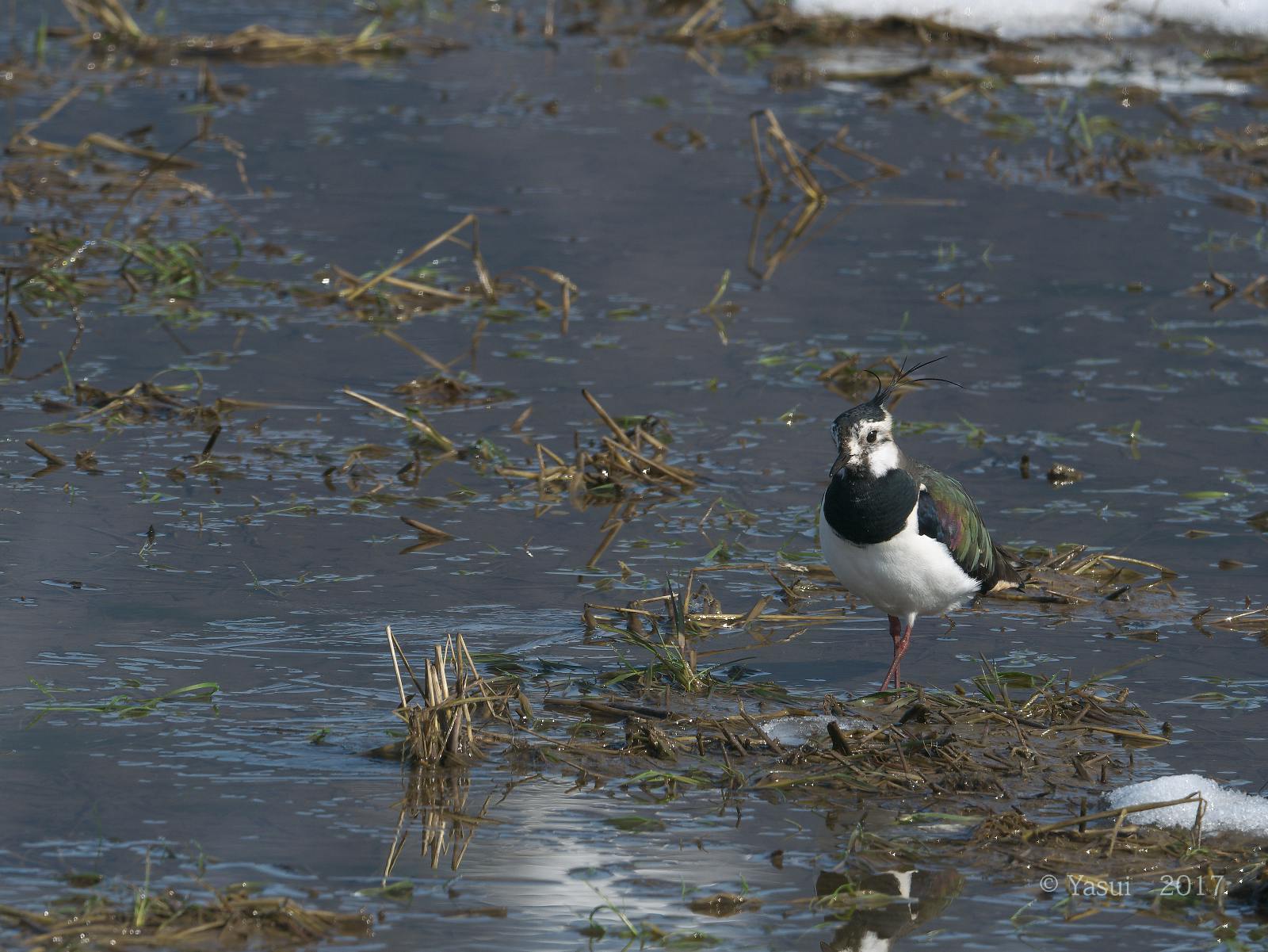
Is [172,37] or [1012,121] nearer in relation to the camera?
[1012,121]

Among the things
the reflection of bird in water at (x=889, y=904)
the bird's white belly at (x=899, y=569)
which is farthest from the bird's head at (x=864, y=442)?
the reflection of bird in water at (x=889, y=904)

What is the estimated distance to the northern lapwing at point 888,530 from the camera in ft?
18.1

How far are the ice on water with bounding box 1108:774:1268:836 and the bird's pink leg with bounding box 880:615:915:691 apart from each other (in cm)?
96

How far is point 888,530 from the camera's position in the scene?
5527mm

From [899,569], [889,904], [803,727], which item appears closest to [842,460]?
[899,569]

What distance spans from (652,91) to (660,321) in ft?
15.1

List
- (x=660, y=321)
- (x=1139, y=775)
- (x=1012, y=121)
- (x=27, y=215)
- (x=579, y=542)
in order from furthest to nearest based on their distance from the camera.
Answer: (x=1012, y=121) → (x=27, y=215) → (x=660, y=321) → (x=579, y=542) → (x=1139, y=775)

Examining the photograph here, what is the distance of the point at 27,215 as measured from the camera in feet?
33.4

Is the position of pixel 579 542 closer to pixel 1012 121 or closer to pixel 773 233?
pixel 773 233

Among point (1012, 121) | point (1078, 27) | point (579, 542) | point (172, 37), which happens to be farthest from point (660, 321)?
point (1078, 27)

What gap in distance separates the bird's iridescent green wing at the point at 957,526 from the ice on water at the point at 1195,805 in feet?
3.68

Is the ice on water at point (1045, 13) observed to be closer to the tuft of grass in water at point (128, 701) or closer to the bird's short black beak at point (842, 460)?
the bird's short black beak at point (842, 460)

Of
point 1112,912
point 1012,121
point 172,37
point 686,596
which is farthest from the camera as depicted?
point 172,37

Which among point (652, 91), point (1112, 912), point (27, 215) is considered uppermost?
point (652, 91)
